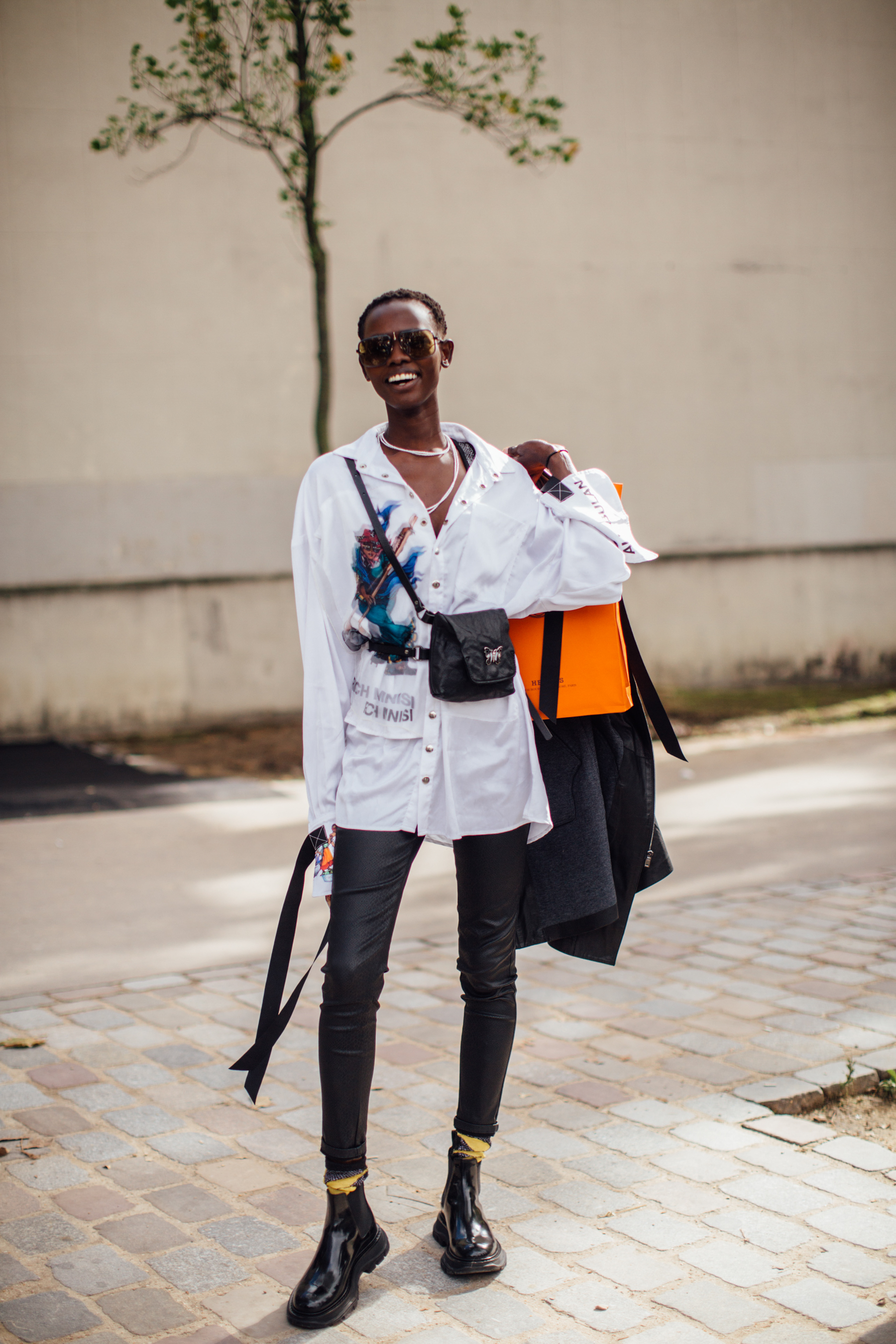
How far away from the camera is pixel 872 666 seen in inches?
571

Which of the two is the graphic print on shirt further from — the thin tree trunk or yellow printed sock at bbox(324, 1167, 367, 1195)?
the thin tree trunk

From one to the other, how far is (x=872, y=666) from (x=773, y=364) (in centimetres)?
345

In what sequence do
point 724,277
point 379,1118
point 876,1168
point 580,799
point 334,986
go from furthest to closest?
point 724,277 → point 379,1118 → point 876,1168 → point 580,799 → point 334,986

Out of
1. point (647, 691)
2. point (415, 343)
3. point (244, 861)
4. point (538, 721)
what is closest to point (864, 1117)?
point (647, 691)

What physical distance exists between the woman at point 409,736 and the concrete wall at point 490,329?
9.43m

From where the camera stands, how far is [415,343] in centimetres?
284

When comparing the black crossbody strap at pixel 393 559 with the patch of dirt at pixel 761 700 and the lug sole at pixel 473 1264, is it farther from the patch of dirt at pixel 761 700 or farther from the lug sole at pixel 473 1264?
the patch of dirt at pixel 761 700

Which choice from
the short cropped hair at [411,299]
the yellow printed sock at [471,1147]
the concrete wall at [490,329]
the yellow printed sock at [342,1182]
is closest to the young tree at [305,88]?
the concrete wall at [490,329]

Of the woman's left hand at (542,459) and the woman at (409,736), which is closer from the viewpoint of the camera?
the woman at (409,736)

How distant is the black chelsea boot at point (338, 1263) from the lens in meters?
2.65

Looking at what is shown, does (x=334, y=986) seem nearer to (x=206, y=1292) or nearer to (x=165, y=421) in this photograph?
(x=206, y=1292)

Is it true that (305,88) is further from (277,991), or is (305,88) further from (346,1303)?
(346,1303)

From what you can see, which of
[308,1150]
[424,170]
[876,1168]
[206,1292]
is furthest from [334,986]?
[424,170]

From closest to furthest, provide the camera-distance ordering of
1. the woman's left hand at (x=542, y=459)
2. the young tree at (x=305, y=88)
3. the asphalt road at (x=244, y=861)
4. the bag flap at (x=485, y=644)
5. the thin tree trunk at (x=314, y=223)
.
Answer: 1. the bag flap at (x=485, y=644)
2. the woman's left hand at (x=542, y=459)
3. the asphalt road at (x=244, y=861)
4. the young tree at (x=305, y=88)
5. the thin tree trunk at (x=314, y=223)
